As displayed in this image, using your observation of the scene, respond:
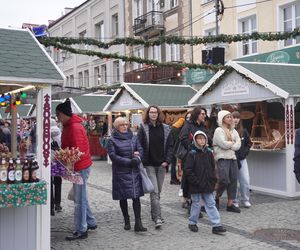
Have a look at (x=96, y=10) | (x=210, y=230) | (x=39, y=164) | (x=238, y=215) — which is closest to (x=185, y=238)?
(x=210, y=230)

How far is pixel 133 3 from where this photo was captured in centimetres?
2997

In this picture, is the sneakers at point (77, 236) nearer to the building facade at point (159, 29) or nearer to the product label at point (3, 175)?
the product label at point (3, 175)

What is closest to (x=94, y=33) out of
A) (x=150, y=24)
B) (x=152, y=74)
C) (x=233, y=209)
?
(x=150, y=24)

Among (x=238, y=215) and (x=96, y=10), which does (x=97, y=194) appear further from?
(x=96, y=10)

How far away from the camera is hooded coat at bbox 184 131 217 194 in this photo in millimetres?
6906

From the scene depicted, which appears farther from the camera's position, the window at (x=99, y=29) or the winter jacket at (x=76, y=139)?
the window at (x=99, y=29)

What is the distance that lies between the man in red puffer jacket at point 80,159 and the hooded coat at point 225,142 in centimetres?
259

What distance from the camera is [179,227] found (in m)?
7.32

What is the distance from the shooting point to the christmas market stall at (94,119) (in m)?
20.9

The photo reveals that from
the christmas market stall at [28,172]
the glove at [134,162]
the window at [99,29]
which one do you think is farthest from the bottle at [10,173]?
the window at [99,29]

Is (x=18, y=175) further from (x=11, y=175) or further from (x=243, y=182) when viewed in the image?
(x=243, y=182)

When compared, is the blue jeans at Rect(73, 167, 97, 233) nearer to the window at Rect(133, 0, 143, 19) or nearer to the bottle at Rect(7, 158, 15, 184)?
the bottle at Rect(7, 158, 15, 184)

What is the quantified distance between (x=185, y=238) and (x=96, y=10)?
99.0 feet

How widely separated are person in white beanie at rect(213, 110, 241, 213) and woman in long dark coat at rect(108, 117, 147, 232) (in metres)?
1.88
